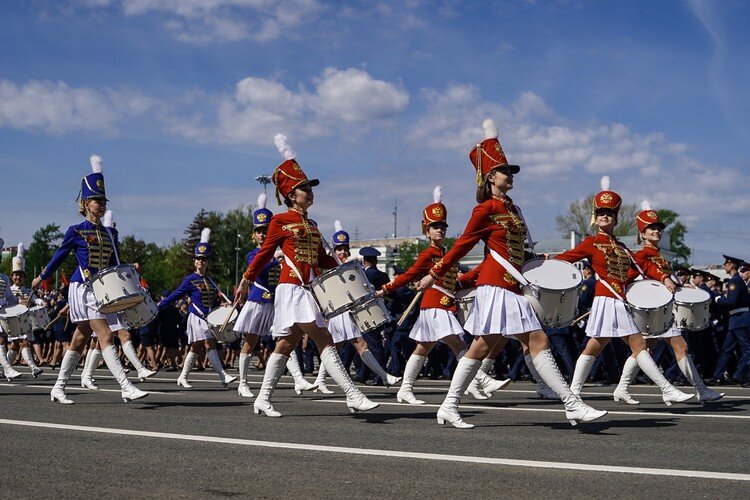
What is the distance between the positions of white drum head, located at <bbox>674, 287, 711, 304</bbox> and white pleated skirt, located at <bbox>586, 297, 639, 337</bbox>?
84.9 inches

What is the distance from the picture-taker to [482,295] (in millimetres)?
8180

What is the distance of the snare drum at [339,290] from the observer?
8820 mm

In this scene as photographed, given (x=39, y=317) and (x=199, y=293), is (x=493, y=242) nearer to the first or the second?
(x=199, y=293)

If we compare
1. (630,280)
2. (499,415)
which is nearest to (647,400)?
(630,280)

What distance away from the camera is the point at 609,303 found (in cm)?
1027

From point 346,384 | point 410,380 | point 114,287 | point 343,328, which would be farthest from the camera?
point 343,328

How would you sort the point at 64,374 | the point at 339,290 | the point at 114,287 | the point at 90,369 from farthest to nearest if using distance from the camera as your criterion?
the point at 90,369 → the point at 64,374 → the point at 114,287 → the point at 339,290

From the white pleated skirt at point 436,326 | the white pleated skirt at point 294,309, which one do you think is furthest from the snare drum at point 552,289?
the white pleated skirt at point 436,326

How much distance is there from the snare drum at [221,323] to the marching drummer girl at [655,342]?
6011mm

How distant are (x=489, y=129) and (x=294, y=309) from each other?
260cm

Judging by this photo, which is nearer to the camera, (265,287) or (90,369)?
(265,287)

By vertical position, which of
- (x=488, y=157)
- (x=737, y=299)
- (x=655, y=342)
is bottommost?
(x=655, y=342)

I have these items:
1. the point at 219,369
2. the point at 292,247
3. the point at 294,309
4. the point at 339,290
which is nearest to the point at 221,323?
the point at 219,369

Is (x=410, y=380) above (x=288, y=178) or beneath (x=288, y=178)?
beneath
